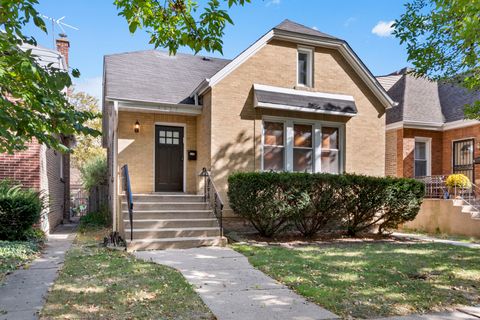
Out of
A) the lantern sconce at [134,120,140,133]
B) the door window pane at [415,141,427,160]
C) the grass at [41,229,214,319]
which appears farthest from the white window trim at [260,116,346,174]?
the grass at [41,229,214,319]

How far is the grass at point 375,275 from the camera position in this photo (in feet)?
15.6

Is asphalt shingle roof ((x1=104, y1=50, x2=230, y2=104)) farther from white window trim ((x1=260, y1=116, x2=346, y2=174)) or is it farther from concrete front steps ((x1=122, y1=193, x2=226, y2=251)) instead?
concrete front steps ((x1=122, y1=193, x2=226, y2=251))

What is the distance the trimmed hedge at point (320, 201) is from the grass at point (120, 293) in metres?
3.42

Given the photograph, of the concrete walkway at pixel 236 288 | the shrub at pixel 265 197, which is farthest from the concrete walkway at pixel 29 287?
the shrub at pixel 265 197

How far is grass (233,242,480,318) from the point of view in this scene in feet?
15.6

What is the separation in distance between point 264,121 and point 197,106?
2.17 metres

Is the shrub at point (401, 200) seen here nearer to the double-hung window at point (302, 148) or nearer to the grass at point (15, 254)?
the double-hung window at point (302, 148)

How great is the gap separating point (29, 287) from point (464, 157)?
16054 mm

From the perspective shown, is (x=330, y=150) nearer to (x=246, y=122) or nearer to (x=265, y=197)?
(x=246, y=122)

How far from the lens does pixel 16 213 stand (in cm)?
852

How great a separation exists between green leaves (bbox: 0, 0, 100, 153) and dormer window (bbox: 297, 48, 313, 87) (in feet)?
30.1

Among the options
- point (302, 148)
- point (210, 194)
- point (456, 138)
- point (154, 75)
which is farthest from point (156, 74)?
point (456, 138)

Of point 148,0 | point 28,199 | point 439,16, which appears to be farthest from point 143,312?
point 439,16

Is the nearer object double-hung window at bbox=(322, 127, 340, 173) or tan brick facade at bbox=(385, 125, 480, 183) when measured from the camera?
double-hung window at bbox=(322, 127, 340, 173)
